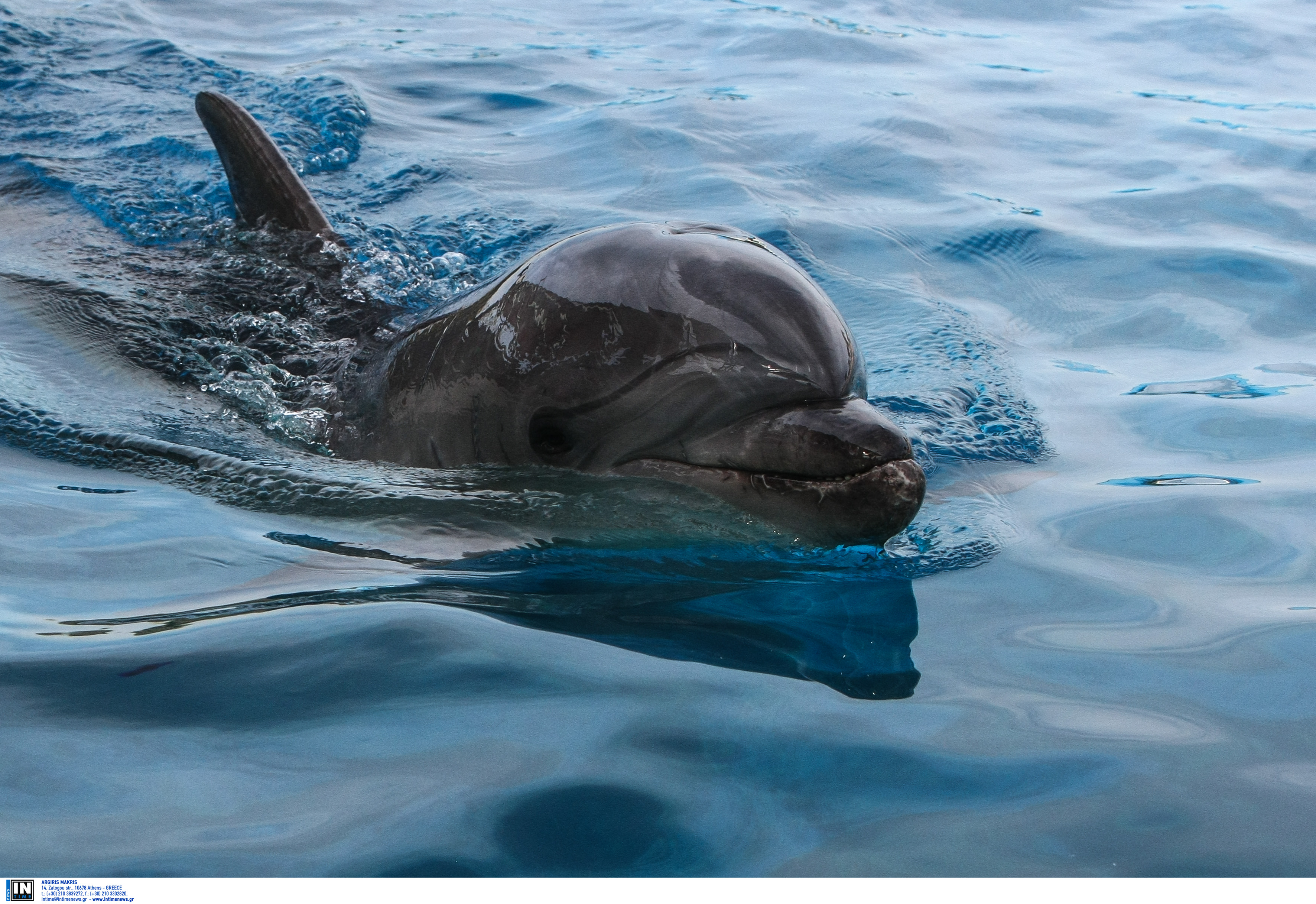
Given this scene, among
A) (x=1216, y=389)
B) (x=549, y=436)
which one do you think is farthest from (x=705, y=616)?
(x=1216, y=389)

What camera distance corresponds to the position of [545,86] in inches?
573

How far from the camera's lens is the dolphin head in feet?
12.9

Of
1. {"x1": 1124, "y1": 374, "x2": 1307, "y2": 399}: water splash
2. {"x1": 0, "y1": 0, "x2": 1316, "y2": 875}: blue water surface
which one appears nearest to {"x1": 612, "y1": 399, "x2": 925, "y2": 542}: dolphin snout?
{"x1": 0, "y1": 0, "x2": 1316, "y2": 875}: blue water surface

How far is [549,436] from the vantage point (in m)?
4.54

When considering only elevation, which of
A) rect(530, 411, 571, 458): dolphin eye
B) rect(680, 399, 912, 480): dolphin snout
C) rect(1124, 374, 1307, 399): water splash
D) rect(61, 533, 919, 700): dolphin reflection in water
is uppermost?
rect(680, 399, 912, 480): dolphin snout

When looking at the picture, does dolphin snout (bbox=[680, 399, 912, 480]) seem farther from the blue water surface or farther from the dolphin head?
the blue water surface

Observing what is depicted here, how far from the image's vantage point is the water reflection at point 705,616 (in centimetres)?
360

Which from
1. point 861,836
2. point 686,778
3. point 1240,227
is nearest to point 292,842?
point 686,778

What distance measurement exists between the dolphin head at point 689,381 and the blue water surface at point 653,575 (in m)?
0.16

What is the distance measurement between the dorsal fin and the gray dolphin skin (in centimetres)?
317

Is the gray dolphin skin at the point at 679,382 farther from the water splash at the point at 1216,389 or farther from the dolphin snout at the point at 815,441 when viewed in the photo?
the water splash at the point at 1216,389

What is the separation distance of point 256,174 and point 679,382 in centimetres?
442

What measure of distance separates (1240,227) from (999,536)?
253 inches

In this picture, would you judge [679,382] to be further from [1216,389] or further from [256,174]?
[256,174]
